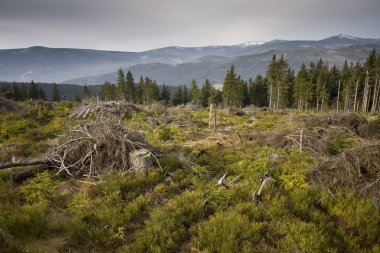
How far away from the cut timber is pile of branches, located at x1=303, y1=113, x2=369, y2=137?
31.6 ft

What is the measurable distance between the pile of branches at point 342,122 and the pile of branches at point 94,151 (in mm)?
10355

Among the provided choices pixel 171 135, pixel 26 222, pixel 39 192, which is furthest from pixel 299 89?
pixel 26 222

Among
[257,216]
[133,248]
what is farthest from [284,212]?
[133,248]

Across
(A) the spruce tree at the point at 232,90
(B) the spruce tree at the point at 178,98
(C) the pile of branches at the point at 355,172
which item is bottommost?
(B) the spruce tree at the point at 178,98

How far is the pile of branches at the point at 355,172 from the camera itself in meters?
7.02

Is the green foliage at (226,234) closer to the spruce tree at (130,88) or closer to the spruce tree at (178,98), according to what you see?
the spruce tree at (130,88)

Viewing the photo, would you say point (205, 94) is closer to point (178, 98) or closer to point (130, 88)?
point (178, 98)

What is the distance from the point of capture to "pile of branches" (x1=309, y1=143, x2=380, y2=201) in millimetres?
7023

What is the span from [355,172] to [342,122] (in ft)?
29.1

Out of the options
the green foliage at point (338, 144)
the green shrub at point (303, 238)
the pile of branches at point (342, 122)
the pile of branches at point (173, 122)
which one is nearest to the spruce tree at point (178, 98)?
the pile of branches at point (173, 122)

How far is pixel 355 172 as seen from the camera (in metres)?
7.29

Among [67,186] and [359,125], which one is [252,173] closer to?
[67,186]

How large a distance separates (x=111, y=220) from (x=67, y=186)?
2.80 metres

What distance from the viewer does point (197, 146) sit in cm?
1267
